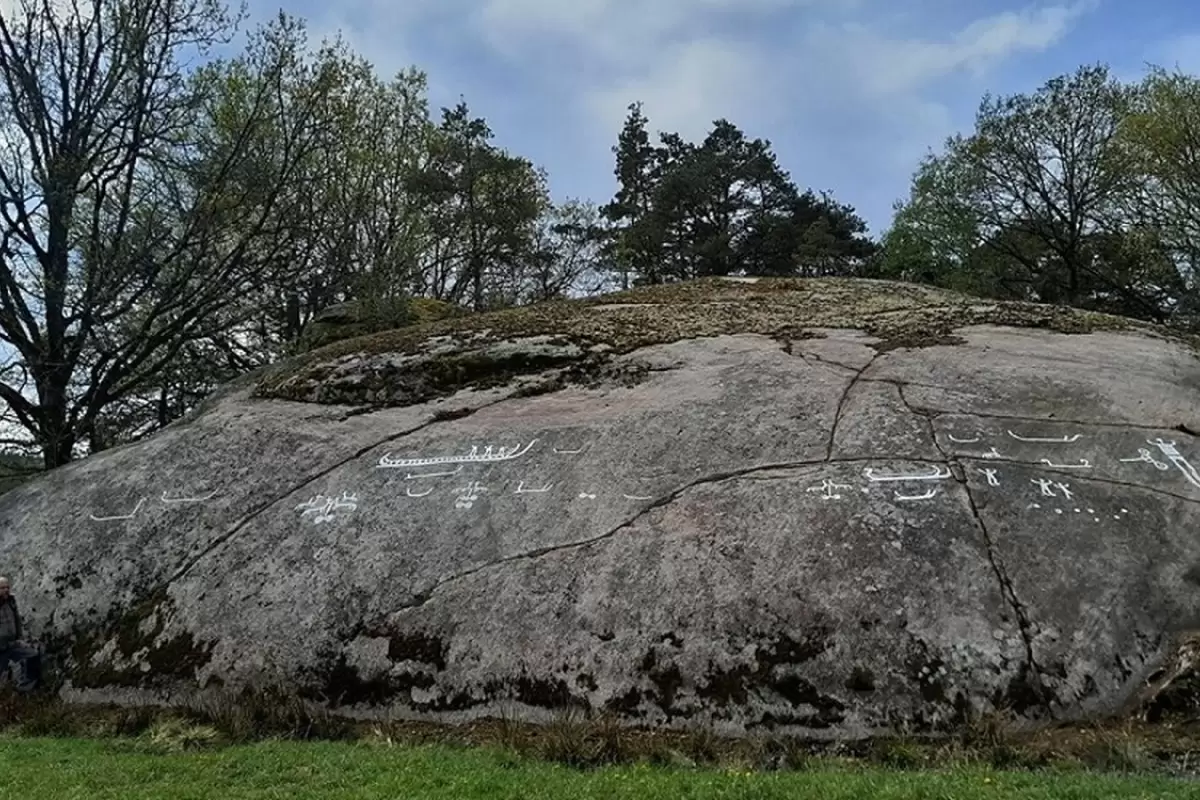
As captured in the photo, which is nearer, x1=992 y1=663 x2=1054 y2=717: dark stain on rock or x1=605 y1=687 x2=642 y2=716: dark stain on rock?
x1=992 y1=663 x2=1054 y2=717: dark stain on rock

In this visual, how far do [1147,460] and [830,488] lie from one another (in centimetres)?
298

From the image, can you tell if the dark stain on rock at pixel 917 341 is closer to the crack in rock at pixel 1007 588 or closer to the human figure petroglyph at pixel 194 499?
the crack in rock at pixel 1007 588

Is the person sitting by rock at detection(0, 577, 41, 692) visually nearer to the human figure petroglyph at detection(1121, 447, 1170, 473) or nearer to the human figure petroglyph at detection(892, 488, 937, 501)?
the human figure petroglyph at detection(892, 488, 937, 501)

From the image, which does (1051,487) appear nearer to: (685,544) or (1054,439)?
(1054,439)

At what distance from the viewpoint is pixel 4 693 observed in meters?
9.03

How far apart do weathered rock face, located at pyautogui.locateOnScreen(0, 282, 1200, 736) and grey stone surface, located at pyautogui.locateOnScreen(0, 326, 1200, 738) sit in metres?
0.03

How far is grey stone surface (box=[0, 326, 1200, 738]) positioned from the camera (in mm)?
7082

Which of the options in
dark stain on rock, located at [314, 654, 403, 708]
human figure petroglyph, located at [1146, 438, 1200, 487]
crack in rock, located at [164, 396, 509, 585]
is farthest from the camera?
crack in rock, located at [164, 396, 509, 585]

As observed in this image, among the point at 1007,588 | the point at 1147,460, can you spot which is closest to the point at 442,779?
the point at 1007,588

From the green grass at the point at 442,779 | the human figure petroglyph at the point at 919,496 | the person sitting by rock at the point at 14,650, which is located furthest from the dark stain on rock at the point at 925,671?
the person sitting by rock at the point at 14,650

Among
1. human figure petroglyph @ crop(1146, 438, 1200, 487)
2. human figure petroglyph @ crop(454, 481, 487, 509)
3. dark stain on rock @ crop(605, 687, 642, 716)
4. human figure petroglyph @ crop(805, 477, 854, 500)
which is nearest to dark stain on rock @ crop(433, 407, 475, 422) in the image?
human figure petroglyph @ crop(454, 481, 487, 509)

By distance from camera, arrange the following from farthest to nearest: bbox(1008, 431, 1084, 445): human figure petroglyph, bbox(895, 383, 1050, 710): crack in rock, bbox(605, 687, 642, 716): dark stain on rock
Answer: bbox(1008, 431, 1084, 445): human figure petroglyph
bbox(605, 687, 642, 716): dark stain on rock
bbox(895, 383, 1050, 710): crack in rock

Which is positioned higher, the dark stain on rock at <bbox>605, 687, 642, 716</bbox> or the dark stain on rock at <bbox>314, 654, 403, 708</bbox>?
the dark stain on rock at <bbox>314, 654, 403, 708</bbox>

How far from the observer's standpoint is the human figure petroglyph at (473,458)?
10352 mm
